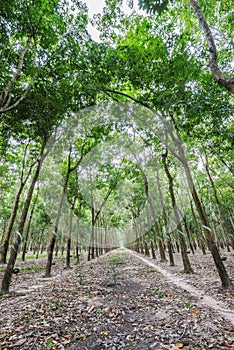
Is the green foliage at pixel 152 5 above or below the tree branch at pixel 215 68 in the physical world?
above

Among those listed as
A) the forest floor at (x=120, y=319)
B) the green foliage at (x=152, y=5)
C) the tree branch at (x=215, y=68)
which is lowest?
the forest floor at (x=120, y=319)

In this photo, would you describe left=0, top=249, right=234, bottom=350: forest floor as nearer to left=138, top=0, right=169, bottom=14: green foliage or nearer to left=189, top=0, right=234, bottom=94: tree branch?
left=189, top=0, right=234, bottom=94: tree branch

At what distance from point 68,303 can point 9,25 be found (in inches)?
398

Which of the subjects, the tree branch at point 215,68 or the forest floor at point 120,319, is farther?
the tree branch at point 215,68

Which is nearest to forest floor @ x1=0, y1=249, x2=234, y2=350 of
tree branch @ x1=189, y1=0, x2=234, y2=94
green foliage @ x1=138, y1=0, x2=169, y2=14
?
tree branch @ x1=189, y1=0, x2=234, y2=94

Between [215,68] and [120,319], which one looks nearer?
[215,68]

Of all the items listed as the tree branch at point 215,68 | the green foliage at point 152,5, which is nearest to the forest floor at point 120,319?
→ the tree branch at point 215,68

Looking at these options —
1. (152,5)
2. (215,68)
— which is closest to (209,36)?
(215,68)

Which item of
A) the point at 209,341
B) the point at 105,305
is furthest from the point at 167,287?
the point at 209,341

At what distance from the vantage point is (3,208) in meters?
31.0

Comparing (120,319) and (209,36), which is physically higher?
(209,36)

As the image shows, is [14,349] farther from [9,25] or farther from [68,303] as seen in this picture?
[9,25]

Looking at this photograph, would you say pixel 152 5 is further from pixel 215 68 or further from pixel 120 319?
pixel 120 319

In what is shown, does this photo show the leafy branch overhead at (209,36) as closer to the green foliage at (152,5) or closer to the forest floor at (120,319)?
the green foliage at (152,5)
